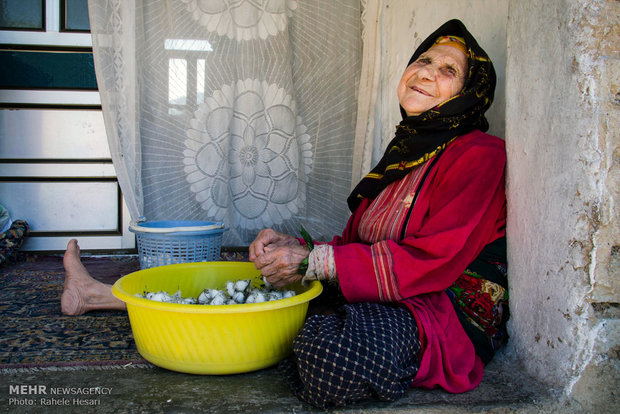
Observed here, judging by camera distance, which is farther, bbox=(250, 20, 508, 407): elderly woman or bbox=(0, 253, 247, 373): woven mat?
bbox=(0, 253, 247, 373): woven mat

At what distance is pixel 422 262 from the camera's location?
1.37 meters

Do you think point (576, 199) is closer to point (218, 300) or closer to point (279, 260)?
point (279, 260)

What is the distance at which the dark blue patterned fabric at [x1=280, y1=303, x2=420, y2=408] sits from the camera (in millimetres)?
1201

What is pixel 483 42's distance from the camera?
6.47 feet

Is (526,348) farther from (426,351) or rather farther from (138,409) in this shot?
(138,409)

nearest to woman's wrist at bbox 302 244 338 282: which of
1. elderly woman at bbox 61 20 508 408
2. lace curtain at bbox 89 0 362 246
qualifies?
elderly woman at bbox 61 20 508 408

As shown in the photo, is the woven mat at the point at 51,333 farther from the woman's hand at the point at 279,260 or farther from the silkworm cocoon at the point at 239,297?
the woman's hand at the point at 279,260

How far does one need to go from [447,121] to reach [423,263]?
0.47 meters

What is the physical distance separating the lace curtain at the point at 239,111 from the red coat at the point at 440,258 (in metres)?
1.72

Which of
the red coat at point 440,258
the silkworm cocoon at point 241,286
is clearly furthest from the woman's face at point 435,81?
the silkworm cocoon at point 241,286

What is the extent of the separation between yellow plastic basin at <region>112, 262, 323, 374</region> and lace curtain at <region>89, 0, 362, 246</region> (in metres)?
1.58

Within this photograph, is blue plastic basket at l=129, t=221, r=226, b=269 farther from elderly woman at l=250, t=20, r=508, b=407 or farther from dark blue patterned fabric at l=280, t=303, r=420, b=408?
dark blue patterned fabric at l=280, t=303, r=420, b=408

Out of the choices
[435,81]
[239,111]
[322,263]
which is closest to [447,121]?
[435,81]

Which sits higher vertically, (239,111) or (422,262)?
(239,111)
